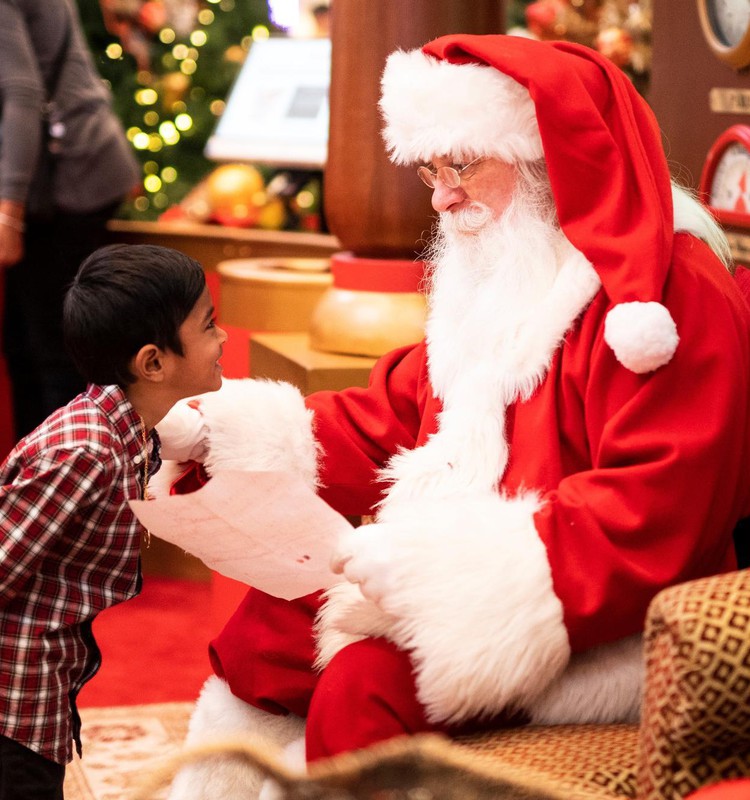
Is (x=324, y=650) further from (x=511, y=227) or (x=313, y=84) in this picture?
(x=313, y=84)

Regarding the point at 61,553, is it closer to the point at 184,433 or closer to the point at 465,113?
the point at 184,433

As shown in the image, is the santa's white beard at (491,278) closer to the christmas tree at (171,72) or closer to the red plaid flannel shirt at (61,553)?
the red plaid flannel shirt at (61,553)

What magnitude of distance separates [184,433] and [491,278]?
513 mm

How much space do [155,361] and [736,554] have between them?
2.81 ft

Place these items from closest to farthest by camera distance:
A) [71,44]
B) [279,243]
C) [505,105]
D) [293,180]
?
1. [505,105]
2. [71,44]
3. [279,243]
4. [293,180]

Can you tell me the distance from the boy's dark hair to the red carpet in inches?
39.4

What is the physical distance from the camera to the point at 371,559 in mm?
1445

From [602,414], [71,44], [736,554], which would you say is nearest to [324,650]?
[602,414]

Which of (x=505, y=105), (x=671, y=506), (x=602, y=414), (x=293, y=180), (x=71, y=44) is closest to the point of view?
(x=671, y=506)

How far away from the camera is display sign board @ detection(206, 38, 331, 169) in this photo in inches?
156

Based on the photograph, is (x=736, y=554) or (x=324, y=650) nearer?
(x=324, y=650)

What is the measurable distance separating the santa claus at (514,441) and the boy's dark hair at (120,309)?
7.6 inches

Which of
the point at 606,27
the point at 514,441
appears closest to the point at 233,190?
the point at 606,27

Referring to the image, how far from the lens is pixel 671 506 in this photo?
1.44 meters
